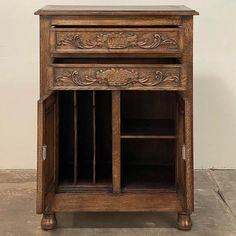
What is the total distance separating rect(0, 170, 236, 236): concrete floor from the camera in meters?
1.61

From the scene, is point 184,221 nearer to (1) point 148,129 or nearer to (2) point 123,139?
(1) point 148,129

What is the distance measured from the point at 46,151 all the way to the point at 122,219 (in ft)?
1.38

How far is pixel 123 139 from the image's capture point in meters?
1.93

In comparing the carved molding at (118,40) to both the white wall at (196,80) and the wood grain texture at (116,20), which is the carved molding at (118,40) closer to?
the wood grain texture at (116,20)

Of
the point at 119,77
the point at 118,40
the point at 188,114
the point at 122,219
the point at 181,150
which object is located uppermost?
the point at 118,40

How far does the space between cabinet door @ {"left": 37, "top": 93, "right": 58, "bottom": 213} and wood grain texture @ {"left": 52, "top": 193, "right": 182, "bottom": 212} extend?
6 centimetres

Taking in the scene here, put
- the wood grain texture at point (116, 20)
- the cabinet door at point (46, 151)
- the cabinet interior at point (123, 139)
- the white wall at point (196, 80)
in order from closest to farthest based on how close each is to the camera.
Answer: the cabinet door at point (46, 151) → the wood grain texture at point (116, 20) → the cabinet interior at point (123, 139) → the white wall at point (196, 80)

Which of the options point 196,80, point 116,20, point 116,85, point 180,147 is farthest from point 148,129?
point 196,80

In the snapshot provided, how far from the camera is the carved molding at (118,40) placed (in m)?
1.52

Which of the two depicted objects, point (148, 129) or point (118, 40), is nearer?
point (118, 40)

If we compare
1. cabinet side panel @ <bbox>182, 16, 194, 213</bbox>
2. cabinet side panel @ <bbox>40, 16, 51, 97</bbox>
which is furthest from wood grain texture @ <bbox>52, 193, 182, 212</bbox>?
cabinet side panel @ <bbox>40, 16, 51, 97</bbox>

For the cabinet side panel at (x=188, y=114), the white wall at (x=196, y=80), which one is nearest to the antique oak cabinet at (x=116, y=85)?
the cabinet side panel at (x=188, y=114)

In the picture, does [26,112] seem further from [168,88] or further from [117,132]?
[168,88]

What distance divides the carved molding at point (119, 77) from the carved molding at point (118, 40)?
3.1 inches
